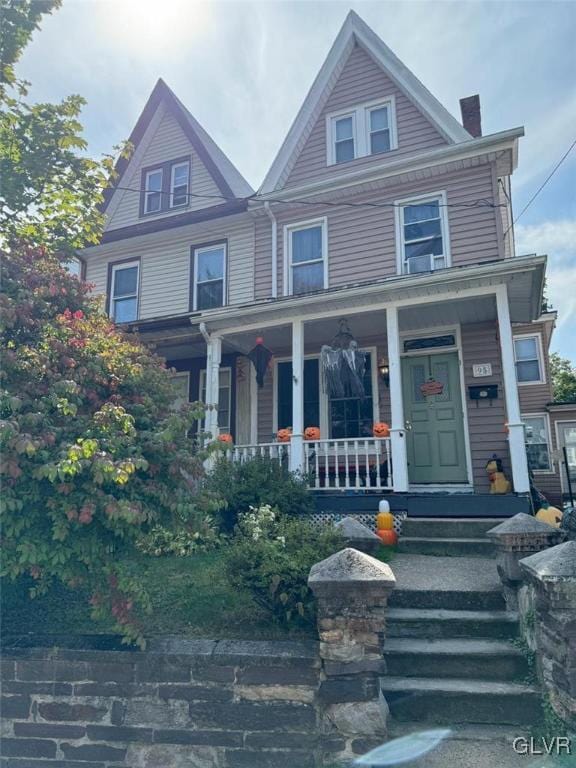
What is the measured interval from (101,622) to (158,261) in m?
8.82

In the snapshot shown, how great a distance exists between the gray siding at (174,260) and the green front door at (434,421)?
12.5 feet

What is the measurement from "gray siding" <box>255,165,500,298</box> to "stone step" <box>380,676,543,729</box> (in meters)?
6.59

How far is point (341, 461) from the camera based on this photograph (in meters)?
7.78

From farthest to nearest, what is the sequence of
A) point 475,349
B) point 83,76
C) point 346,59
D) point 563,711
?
point 346,59 → point 475,349 → point 83,76 → point 563,711

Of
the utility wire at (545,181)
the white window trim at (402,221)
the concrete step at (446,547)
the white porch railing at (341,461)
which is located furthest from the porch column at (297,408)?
the utility wire at (545,181)

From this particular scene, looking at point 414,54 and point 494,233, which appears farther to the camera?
point 414,54

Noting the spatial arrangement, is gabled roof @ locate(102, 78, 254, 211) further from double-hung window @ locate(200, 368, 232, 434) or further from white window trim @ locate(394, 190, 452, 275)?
double-hung window @ locate(200, 368, 232, 434)

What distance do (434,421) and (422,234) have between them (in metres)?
3.40

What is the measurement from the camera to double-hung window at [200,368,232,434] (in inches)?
390

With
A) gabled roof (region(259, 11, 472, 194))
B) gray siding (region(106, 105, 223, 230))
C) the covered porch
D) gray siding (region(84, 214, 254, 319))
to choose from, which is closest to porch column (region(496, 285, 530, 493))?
the covered porch

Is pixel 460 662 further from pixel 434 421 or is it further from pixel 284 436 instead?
pixel 434 421

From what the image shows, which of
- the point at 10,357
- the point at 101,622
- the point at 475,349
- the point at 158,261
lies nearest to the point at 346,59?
the point at 158,261

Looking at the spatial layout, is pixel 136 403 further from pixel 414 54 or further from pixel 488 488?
pixel 414 54

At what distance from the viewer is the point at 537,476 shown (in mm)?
13664
